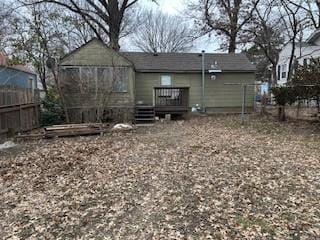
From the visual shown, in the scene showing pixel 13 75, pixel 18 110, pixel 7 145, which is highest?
pixel 13 75

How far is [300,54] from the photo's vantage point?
22.4m

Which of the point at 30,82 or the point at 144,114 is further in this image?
the point at 30,82

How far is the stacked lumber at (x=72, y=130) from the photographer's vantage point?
11281mm

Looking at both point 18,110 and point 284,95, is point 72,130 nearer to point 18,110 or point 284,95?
point 18,110

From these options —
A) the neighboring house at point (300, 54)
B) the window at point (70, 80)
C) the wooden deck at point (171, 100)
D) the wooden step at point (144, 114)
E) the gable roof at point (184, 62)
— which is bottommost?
the wooden step at point (144, 114)

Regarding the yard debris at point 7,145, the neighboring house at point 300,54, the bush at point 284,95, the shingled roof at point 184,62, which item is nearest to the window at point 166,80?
the shingled roof at point 184,62

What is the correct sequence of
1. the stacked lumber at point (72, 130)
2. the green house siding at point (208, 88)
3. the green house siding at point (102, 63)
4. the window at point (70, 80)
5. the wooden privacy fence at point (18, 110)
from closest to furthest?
1. the wooden privacy fence at point (18, 110)
2. the stacked lumber at point (72, 130)
3. the window at point (70, 80)
4. the green house siding at point (102, 63)
5. the green house siding at point (208, 88)

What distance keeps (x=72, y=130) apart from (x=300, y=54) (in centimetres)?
1817

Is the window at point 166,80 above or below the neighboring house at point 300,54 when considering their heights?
below

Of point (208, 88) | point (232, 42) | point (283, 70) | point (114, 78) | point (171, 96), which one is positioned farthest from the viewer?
point (283, 70)

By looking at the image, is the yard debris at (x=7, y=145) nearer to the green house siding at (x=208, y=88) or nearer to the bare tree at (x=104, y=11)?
the green house siding at (x=208, y=88)

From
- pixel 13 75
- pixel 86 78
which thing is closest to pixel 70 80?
pixel 86 78

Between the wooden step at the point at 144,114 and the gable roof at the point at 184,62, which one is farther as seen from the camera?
the gable roof at the point at 184,62

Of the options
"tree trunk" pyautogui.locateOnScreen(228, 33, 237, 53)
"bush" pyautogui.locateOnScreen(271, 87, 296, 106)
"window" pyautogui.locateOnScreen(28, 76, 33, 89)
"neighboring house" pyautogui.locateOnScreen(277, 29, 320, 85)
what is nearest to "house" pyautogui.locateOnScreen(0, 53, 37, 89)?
"window" pyautogui.locateOnScreen(28, 76, 33, 89)
